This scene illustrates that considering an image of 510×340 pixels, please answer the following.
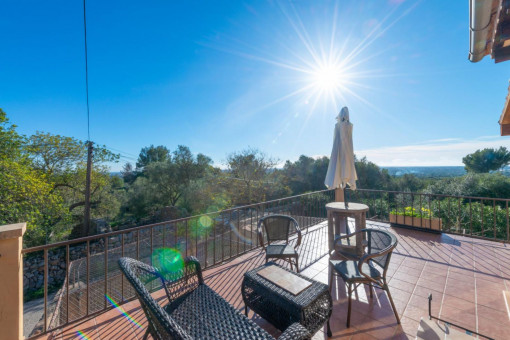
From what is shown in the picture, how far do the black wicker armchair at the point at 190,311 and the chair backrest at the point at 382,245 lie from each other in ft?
3.63

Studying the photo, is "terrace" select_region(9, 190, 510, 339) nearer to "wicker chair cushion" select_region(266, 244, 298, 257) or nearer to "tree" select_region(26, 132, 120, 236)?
"wicker chair cushion" select_region(266, 244, 298, 257)

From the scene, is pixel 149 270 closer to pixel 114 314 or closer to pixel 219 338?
pixel 219 338

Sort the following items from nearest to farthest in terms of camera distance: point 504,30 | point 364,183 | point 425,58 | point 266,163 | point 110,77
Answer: point 504,30, point 425,58, point 110,77, point 266,163, point 364,183

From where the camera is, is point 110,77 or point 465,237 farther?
point 110,77

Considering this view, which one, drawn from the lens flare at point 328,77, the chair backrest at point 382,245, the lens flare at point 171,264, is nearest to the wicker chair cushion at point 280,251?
the chair backrest at point 382,245

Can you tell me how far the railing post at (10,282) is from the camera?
4.73 feet

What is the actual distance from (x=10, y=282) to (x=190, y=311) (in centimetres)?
134

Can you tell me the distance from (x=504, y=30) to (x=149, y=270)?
3.56 metres

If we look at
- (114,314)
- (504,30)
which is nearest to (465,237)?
(504,30)

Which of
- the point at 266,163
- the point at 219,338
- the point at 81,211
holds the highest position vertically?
the point at 266,163

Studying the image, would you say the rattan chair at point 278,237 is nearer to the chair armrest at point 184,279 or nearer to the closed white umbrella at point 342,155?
the chair armrest at point 184,279

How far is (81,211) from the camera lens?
44.8 ft

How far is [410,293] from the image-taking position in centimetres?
230

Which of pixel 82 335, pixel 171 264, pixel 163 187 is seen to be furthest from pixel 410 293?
pixel 163 187
